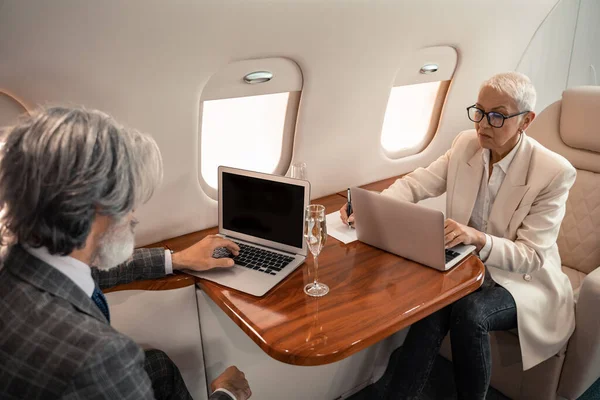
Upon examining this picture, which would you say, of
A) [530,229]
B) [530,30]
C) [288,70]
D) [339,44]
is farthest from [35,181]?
[530,30]

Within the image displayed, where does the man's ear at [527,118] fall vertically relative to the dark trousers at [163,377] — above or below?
above

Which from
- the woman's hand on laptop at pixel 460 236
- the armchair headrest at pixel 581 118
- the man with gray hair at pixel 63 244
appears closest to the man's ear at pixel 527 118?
the woman's hand on laptop at pixel 460 236

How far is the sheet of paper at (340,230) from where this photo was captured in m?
1.87

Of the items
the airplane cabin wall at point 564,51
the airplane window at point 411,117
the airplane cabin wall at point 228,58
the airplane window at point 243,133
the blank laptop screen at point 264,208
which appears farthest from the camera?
the airplane cabin wall at point 564,51

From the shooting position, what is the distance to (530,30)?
2889 mm

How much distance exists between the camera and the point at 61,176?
89 cm

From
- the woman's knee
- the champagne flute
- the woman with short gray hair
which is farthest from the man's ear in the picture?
the champagne flute

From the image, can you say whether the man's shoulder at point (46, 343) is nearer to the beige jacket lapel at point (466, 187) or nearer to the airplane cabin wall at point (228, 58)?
the airplane cabin wall at point (228, 58)

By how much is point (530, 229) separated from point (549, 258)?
9.5 inches

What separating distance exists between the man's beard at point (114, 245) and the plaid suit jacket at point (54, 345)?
0.39 feet

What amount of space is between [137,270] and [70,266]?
589 mm

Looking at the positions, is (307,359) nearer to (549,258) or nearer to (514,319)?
(514,319)

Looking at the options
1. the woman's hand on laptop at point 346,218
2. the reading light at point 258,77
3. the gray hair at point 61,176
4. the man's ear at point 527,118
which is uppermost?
the reading light at point 258,77

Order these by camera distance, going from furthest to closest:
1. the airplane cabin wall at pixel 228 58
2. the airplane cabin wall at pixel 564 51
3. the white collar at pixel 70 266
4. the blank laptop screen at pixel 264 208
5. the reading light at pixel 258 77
A: the airplane cabin wall at pixel 564 51 < the reading light at pixel 258 77 < the blank laptop screen at pixel 264 208 < the airplane cabin wall at pixel 228 58 < the white collar at pixel 70 266
